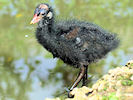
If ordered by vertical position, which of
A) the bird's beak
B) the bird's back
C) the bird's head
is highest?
the bird's head

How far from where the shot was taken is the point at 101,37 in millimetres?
3732

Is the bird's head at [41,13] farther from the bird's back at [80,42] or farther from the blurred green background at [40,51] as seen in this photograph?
the blurred green background at [40,51]

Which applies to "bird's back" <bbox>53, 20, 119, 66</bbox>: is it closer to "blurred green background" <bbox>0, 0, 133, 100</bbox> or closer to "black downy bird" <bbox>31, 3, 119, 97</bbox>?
"black downy bird" <bbox>31, 3, 119, 97</bbox>

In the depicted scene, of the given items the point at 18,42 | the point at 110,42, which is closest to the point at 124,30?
the point at 110,42

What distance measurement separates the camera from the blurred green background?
3969 millimetres

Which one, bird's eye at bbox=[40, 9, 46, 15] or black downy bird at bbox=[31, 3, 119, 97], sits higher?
bird's eye at bbox=[40, 9, 46, 15]

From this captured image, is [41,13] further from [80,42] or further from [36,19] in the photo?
[80,42]

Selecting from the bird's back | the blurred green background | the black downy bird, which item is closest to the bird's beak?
the black downy bird

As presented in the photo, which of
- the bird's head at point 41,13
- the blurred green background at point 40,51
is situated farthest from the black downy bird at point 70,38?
the blurred green background at point 40,51

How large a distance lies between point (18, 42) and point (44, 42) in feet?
4.72

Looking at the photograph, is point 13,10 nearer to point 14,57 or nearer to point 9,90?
point 14,57

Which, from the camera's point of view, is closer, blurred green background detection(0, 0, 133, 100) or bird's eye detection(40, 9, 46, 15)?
bird's eye detection(40, 9, 46, 15)

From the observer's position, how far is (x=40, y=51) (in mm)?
4770

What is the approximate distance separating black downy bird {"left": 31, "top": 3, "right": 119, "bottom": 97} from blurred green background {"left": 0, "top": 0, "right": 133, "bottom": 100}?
42 centimetres
